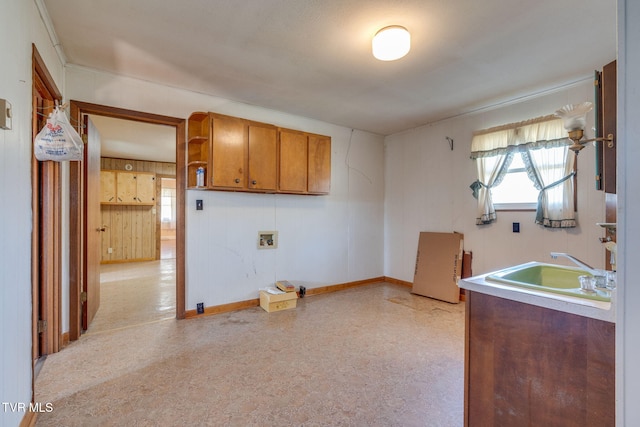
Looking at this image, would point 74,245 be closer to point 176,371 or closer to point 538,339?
point 176,371

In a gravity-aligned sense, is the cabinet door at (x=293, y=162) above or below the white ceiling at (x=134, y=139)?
below

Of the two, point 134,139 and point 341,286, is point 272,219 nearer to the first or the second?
point 341,286

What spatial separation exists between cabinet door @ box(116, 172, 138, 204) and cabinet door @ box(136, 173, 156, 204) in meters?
0.08

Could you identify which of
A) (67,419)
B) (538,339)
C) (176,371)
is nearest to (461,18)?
(538,339)

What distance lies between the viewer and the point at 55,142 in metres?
1.85

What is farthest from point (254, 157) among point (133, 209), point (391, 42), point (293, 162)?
point (133, 209)

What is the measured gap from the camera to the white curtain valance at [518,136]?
3079 mm

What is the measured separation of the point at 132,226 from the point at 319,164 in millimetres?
5366

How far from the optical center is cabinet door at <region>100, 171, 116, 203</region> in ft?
21.1

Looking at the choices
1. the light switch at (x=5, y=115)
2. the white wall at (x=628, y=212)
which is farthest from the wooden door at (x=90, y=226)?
the white wall at (x=628, y=212)

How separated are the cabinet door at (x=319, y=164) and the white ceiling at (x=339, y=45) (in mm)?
680

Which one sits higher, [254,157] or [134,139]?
[134,139]

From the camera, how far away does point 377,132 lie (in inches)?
196

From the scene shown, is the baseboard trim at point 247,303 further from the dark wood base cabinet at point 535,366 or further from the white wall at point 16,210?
the dark wood base cabinet at point 535,366
